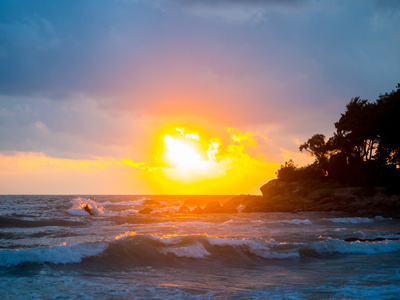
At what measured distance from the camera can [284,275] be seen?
13078 mm

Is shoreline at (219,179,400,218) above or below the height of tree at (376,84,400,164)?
below

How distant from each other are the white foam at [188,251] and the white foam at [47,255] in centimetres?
326

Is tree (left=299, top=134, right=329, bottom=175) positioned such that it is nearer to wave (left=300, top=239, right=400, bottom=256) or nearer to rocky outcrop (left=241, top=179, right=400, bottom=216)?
rocky outcrop (left=241, top=179, right=400, bottom=216)

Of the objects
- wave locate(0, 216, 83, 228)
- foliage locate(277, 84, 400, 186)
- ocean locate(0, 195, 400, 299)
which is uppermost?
foliage locate(277, 84, 400, 186)

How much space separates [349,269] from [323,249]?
4.38m

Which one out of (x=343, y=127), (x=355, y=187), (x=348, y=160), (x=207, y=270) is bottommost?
(x=207, y=270)

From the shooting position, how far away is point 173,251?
56.0 feet

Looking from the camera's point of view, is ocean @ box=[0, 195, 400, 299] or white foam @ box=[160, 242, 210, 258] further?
white foam @ box=[160, 242, 210, 258]

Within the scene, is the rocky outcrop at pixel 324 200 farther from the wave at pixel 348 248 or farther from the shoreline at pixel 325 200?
the wave at pixel 348 248

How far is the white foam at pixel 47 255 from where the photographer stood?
45.8 feet

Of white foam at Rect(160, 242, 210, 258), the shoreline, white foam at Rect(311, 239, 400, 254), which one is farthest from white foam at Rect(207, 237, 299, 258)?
the shoreline

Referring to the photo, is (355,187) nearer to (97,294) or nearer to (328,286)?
(328,286)

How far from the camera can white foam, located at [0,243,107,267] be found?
13952 millimetres

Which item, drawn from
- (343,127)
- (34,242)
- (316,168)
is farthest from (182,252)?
(316,168)
